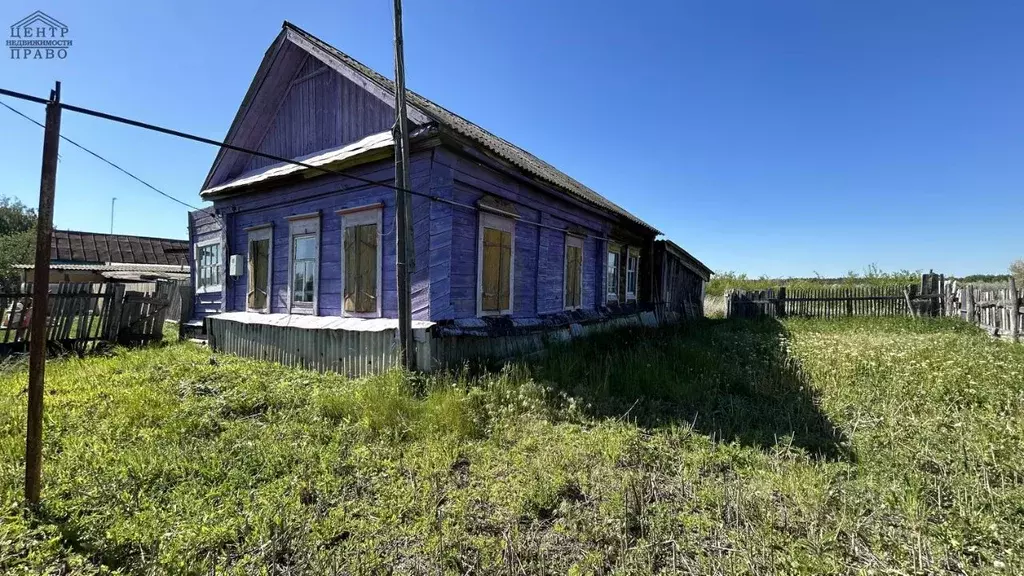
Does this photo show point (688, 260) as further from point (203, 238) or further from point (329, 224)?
point (203, 238)

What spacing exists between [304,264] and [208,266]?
195 inches

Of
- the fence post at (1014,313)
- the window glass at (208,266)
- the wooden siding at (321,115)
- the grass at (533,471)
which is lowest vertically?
the grass at (533,471)

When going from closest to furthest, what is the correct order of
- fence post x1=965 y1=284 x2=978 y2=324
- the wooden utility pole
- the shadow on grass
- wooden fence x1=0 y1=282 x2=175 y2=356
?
1. the wooden utility pole
2. the shadow on grass
3. wooden fence x1=0 y1=282 x2=175 y2=356
4. fence post x1=965 y1=284 x2=978 y2=324

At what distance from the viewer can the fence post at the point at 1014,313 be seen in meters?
9.05

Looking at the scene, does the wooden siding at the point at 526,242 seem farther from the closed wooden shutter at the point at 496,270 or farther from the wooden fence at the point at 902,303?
the wooden fence at the point at 902,303

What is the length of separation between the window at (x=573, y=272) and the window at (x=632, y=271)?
3393 millimetres

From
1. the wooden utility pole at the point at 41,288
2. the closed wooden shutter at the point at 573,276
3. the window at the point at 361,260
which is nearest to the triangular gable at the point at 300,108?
the window at the point at 361,260

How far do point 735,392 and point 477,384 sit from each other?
3.66 meters

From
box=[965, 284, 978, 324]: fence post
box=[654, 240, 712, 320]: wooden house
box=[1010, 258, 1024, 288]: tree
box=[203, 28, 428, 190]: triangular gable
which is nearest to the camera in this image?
box=[203, 28, 428, 190]: triangular gable

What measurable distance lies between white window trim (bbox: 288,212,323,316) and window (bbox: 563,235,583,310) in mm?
5131

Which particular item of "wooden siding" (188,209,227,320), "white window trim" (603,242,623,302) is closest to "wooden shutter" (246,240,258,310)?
"wooden siding" (188,209,227,320)

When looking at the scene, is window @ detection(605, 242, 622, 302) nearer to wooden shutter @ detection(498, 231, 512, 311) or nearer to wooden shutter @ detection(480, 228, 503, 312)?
wooden shutter @ detection(498, 231, 512, 311)

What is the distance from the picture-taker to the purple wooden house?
6.66m

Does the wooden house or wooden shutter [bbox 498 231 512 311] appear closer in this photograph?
wooden shutter [bbox 498 231 512 311]
